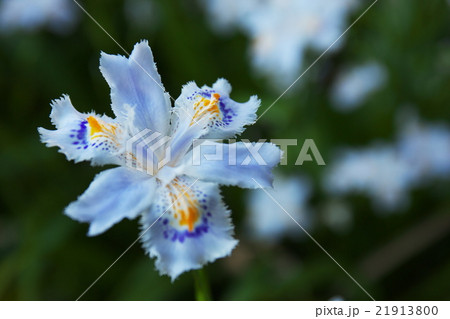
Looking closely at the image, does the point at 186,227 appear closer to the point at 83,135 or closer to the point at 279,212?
the point at 83,135

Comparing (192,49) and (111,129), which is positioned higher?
(192,49)

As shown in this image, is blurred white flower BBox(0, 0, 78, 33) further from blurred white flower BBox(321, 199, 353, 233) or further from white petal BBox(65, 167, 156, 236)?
white petal BBox(65, 167, 156, 236)

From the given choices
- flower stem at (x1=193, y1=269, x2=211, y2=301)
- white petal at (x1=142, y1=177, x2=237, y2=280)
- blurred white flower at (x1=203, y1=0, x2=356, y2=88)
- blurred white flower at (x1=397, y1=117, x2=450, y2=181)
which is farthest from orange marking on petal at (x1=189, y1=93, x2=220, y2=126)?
blurred white flower at (x1=397, y1=117, x2=450, y2=181)

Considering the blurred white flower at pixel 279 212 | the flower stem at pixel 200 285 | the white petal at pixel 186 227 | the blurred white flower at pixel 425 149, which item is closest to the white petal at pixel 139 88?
the white petal at pixel 186 227

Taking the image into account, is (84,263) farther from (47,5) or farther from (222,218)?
(222,218)

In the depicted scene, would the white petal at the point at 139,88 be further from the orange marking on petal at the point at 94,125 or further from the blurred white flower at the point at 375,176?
the blurred white flower at the point at 375,176

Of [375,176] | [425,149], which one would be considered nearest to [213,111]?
[375,176]

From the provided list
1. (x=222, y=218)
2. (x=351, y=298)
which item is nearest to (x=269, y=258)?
(x=351, y=298)

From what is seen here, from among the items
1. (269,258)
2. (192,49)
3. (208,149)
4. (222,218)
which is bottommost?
(222,218)
